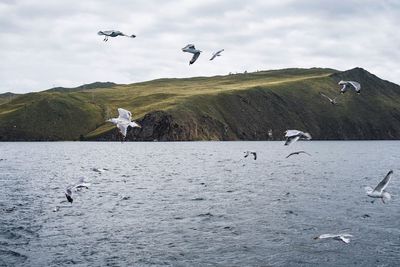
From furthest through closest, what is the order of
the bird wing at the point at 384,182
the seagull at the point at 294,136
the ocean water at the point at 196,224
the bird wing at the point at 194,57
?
1. the ocean water at the point at 196,224
2. the seagull at the point at 294,136
3. the bird wing at the point at 194,57
4. the bird wing at the point at 384,182

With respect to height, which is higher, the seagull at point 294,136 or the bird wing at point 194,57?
the bird wing at point 194,57

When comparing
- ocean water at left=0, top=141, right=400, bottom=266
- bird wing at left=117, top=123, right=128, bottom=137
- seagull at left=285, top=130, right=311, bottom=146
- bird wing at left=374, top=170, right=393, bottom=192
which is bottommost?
ocean water at left=0, top=141, right=400, bottom=266

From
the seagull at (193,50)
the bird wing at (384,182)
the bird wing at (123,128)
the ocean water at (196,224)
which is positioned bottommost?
the ocean water at (196,224)

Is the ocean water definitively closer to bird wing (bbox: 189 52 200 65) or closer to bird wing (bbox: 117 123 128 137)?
bird wing (bbox: 117 123 128 137)

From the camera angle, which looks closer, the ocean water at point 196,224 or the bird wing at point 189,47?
the bird wing at point 189,47

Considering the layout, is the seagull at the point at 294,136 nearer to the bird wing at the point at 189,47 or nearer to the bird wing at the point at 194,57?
the bird wing at the point at 194,57

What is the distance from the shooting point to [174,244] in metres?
34.8

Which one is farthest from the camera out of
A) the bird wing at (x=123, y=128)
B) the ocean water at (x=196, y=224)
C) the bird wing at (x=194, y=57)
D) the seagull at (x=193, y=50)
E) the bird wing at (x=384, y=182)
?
the ocean water at (x=196, y=224)

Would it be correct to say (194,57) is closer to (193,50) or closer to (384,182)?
(193,50)

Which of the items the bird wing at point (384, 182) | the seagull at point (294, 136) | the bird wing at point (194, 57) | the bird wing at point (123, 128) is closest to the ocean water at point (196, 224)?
the bird wing at point (384, 182)

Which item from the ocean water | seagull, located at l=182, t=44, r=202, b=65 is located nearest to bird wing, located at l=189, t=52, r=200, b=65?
seagull, located at l=182, t=44, r=202, b=65

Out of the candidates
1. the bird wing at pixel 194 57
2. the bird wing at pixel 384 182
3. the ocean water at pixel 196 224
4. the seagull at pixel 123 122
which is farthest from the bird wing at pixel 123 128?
the bird wing at pixel 384 182

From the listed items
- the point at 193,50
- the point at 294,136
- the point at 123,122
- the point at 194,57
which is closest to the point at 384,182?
the point at 294,136

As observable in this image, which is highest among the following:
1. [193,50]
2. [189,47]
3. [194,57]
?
[189,47]
